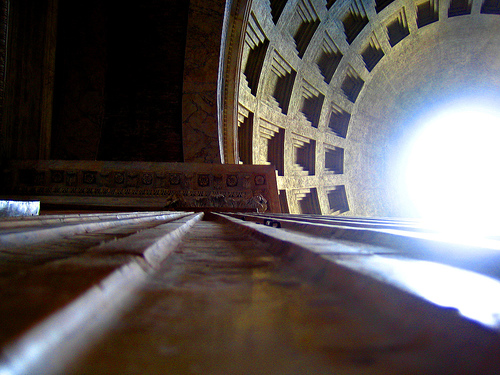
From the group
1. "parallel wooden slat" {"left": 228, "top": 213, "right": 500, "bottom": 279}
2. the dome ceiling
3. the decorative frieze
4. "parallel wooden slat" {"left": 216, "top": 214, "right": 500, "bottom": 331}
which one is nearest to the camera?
"parallel wooden slat" {"left": 216, "top": 214, "right": 500, "bottom": 331}

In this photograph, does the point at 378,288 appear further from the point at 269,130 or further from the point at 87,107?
the point at 269,130

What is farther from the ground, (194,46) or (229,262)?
→ (194,46)

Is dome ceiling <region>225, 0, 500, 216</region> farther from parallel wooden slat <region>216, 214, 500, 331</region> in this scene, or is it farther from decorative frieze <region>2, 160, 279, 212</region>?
parallel wooden slat <region>216, 214, 500, 331</region>

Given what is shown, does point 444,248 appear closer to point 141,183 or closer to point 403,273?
point 403,273

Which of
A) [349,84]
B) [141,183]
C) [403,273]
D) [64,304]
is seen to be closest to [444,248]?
A: [403,273]

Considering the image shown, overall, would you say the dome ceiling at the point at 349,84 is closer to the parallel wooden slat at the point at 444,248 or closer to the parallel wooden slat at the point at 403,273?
the parallel wooden slat at the point at 444,248

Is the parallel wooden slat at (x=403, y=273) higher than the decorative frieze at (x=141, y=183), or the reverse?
the decorative frieze at (x=141, y=183)

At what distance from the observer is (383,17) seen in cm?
1108

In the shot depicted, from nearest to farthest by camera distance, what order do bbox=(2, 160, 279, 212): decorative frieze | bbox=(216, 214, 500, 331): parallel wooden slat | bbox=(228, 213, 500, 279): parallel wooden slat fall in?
bbox=(216, 214, 500, 331): parallel wooden slat → bbox=(228, 213, 500, 279): parallel wooden slat → bbox=(2, 160, 279, 212): decorative frieze

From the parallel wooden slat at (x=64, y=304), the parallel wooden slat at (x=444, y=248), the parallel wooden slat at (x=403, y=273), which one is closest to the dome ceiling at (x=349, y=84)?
the parallel wooden slat at (x=444, y=248)

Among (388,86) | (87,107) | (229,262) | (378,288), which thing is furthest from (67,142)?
(388,86)

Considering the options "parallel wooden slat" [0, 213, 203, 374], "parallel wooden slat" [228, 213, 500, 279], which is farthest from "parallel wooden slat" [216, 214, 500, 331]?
"parallel wooden slat" [0, 213, 203, 374]

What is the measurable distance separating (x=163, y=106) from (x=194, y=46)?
5.00 feet

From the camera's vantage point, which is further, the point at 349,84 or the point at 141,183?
the point at 349,84
